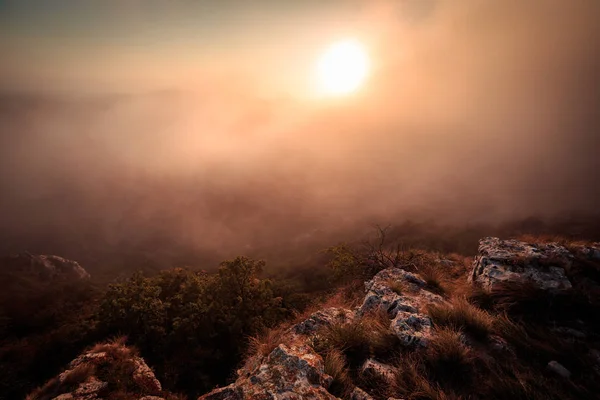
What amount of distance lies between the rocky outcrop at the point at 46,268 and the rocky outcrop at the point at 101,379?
19065 cm

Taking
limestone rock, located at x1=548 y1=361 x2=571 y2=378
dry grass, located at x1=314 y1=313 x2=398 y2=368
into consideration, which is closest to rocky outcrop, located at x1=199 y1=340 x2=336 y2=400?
dry grass, located at x1=314 y1=313 x2=398 y2=368

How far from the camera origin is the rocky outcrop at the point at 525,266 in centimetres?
945

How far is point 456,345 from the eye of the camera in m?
6.61

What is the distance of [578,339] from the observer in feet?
23.2

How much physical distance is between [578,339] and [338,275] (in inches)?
591

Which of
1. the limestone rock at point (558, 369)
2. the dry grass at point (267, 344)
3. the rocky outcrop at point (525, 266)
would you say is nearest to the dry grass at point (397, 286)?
the rocky outcrop at point (525, 266)

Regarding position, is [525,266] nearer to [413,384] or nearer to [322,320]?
[413,384]

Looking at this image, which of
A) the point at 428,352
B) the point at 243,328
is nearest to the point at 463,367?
the point at 428,352

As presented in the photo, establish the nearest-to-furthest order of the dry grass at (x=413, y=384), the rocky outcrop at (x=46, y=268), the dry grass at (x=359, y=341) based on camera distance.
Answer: the dry grass at (x=413, y=384) < the dry grass at (x=359, y=341) < the rocky outcrop at (x=46, y=268)

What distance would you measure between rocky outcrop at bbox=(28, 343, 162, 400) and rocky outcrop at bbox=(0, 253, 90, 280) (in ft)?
625

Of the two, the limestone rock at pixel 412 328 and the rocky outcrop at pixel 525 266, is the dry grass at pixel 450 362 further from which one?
the rocky outcrop at pixel 525 266

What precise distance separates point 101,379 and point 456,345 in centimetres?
1445

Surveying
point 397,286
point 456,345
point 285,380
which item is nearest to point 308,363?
point 285,380

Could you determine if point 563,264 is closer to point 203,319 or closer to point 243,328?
point 243,328
